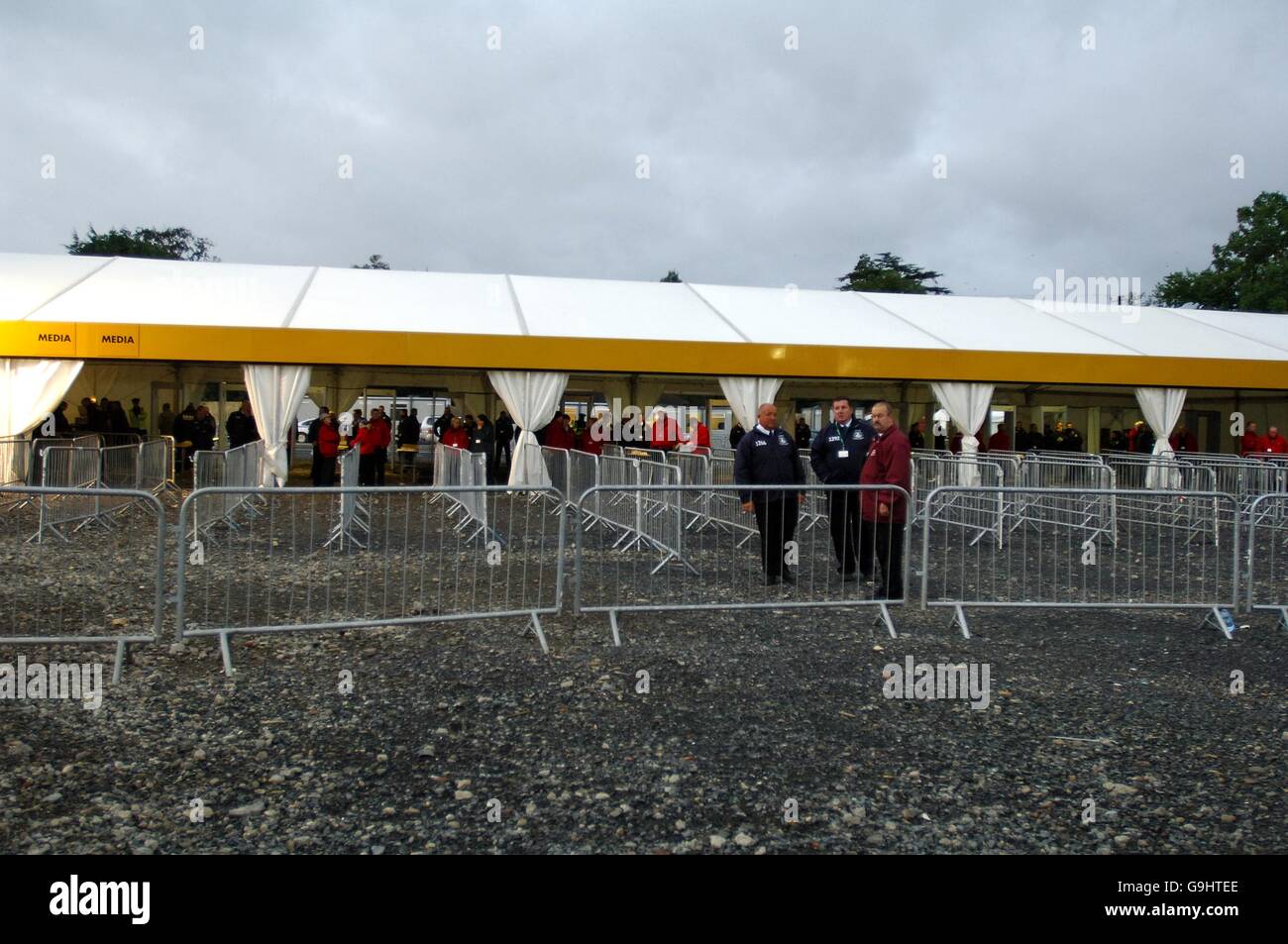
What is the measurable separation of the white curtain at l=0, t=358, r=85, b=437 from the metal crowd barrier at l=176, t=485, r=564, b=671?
667 cm

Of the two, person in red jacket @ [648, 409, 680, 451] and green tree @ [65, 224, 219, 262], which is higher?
green tree @ [65, 224, 219, 262]

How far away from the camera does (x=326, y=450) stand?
48.3 ft

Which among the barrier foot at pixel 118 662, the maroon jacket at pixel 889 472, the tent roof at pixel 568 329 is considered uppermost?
the tent roof at pixel 568 329

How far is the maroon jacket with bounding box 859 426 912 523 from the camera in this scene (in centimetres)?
729

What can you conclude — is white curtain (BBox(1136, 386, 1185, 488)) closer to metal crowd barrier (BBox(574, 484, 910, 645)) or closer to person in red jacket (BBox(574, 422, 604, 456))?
person in red jacket (BBox(574, 422, 604, 456))

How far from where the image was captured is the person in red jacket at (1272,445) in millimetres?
18109

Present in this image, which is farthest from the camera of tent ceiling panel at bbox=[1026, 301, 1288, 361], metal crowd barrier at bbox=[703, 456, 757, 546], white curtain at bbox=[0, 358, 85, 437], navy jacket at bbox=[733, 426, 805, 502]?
tent ceiling panel at bbox=[1026, 301, 1288, 361]

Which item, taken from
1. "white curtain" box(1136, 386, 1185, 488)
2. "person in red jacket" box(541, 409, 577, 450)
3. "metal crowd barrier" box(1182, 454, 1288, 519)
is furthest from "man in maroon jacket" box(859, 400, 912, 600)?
"white curtain" box(1136, 386, 1185, 488)

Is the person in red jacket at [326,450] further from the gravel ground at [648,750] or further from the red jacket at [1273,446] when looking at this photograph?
the red jacket at [1273,446]

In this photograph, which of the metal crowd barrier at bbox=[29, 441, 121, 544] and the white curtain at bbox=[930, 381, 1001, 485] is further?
the white curtain at bbox=[930, 381, 1001, 485]

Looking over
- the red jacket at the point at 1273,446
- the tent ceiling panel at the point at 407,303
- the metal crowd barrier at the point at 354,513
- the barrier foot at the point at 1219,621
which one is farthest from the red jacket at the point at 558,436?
the red jacket at the point at 1273,446

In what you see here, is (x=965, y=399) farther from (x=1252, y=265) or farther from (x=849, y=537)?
(x=1252, y=265)

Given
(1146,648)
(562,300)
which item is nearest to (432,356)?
(562,300)

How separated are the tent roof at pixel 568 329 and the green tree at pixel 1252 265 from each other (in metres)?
32.0
